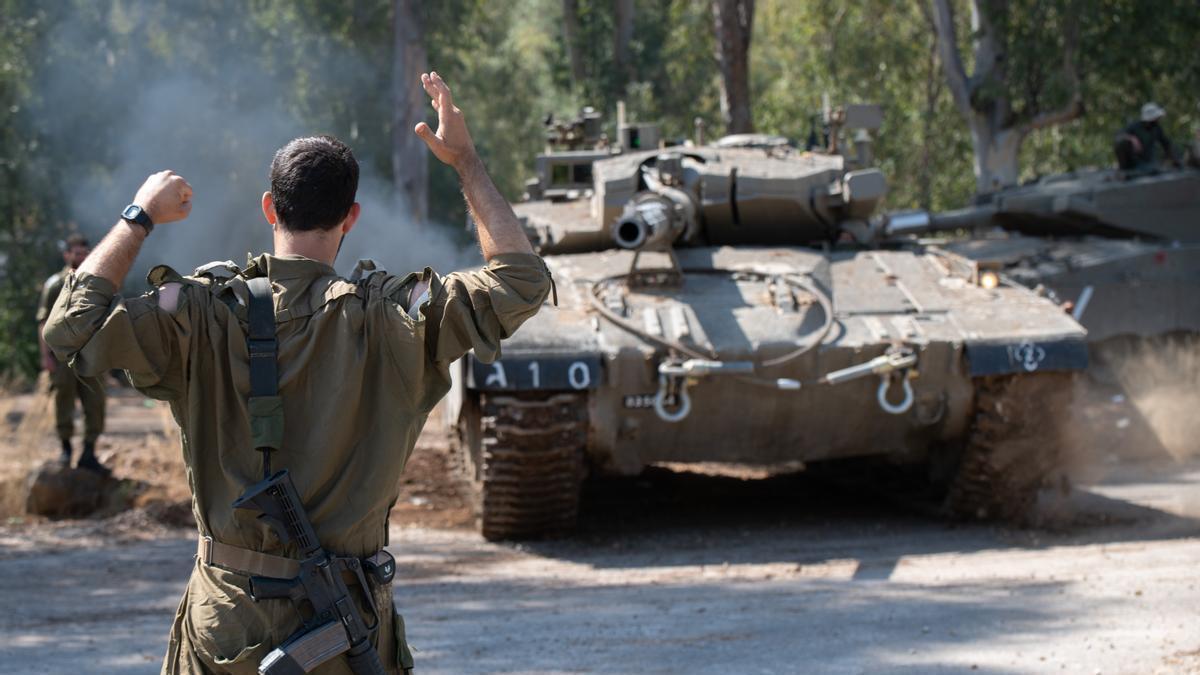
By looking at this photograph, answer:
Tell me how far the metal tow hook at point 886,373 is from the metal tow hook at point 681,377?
0.51m

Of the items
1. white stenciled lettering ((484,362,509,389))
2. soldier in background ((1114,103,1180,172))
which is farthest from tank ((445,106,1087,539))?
soldier in background ((1114,103,1180,172))

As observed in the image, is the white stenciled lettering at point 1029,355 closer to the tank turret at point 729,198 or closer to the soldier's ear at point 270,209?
the tank turret at point 729,198

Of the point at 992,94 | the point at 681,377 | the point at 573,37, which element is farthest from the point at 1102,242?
the point at 573,37

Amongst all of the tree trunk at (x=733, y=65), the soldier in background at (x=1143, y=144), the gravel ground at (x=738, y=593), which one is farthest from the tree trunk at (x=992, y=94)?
the gravel ground at (x=738, y=593)

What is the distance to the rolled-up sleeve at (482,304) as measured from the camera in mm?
3094

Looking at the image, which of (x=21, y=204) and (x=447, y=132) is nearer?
(x=447, y=132)

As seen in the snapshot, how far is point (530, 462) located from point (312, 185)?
531cm

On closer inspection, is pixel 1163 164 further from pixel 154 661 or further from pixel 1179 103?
pixel 154 661

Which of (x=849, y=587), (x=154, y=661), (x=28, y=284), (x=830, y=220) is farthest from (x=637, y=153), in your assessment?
(x=28, y=284)

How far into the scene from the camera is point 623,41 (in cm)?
2541

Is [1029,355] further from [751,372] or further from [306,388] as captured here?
[306,388]

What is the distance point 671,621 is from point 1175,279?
7883 mm

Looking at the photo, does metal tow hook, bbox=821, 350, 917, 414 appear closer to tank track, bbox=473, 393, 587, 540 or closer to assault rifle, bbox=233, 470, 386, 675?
tank track, bbox=473, 393, 587, 540

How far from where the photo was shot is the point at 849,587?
23.7ft
